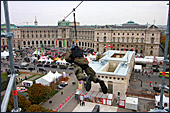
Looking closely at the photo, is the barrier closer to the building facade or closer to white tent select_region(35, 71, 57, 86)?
white tent select_region(35, 71, 57, 86)

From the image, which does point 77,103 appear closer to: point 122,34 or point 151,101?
point 151,101

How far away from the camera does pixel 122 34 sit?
209ft

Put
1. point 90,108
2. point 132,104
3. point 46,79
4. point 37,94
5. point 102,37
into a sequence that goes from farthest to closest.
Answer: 1. point 102,37
2. point 46,79
3. point 90,108
4. point 37,94
5. point 132,104

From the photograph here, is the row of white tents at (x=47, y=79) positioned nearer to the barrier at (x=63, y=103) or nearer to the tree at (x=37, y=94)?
the barrier at (x=63, y=103)

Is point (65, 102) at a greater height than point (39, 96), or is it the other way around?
point (39, 96)

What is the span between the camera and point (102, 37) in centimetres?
6688

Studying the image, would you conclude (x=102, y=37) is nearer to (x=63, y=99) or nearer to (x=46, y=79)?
(x=46, y=79)

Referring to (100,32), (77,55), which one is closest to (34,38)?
(100,32)

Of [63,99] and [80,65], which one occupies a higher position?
[80,65]

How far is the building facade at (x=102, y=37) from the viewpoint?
59578 millimetres

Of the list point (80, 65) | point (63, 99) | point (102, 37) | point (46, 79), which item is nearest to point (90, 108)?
point (63, 99)

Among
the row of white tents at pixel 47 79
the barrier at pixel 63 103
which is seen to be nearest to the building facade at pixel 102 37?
the row of white tents at pixel 47 79

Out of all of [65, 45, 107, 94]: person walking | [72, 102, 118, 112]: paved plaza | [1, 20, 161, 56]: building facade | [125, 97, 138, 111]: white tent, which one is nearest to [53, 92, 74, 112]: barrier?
[72, 102, 118, 112]: paved plaza

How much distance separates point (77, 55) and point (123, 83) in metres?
18.9
